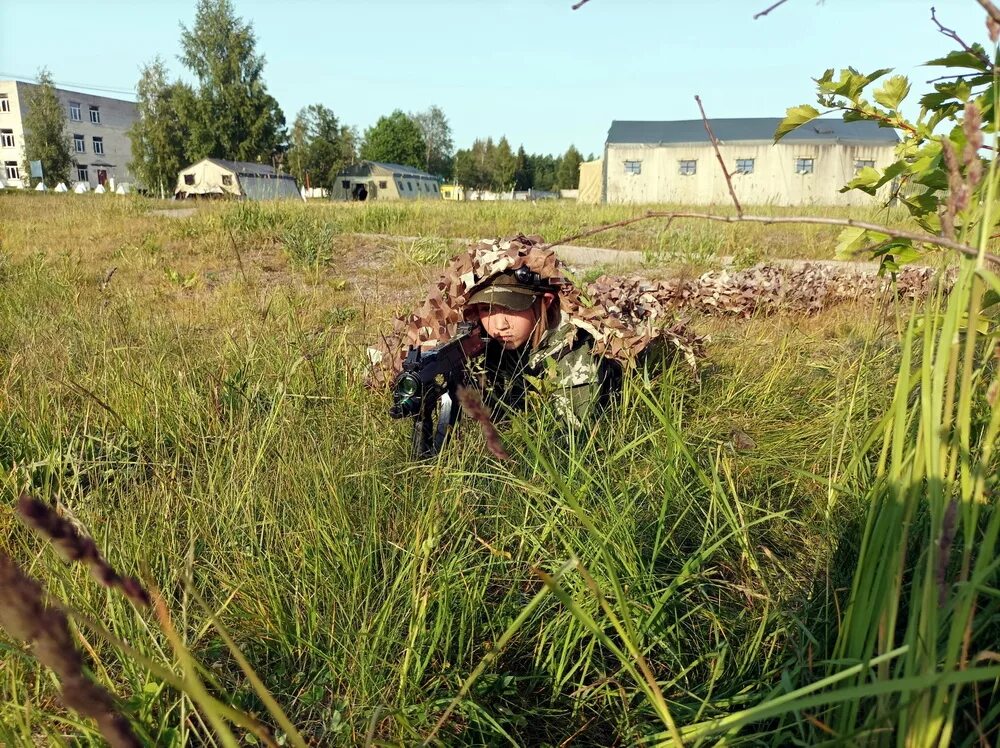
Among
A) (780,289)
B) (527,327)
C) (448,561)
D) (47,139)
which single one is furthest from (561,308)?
(47,139)

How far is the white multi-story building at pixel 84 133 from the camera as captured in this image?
176 feet

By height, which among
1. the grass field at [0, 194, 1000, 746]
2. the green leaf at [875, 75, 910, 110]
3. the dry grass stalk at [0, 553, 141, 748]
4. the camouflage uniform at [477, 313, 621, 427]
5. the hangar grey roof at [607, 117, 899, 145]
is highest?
the hangar grey roof at [607, 117, 899, 145]

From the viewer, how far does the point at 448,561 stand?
4.53 ft

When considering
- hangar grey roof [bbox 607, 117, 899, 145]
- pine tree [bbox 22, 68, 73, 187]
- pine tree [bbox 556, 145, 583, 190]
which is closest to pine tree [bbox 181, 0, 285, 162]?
pine tree [bbox 22, 68, 73, 187]

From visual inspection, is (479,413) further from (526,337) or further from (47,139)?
(47,139)

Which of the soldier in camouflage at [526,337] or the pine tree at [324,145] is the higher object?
the pine tree at [324,145]

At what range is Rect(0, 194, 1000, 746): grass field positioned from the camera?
1140 millimetres

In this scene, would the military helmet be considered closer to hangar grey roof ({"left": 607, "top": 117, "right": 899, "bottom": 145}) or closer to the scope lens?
the scope lens

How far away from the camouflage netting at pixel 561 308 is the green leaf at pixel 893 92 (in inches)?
44.4

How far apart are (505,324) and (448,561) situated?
1.47m

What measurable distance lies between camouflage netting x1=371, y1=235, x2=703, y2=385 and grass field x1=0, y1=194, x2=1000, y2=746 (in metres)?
0.21

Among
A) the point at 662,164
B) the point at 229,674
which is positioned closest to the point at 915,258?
the point at 229,674

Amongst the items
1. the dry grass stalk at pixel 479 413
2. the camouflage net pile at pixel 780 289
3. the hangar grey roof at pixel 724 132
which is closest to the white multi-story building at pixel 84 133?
the hangar grey roof at pixel 724 132

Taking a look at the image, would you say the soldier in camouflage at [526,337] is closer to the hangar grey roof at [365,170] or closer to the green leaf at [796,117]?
the green leaf at [796,117]
